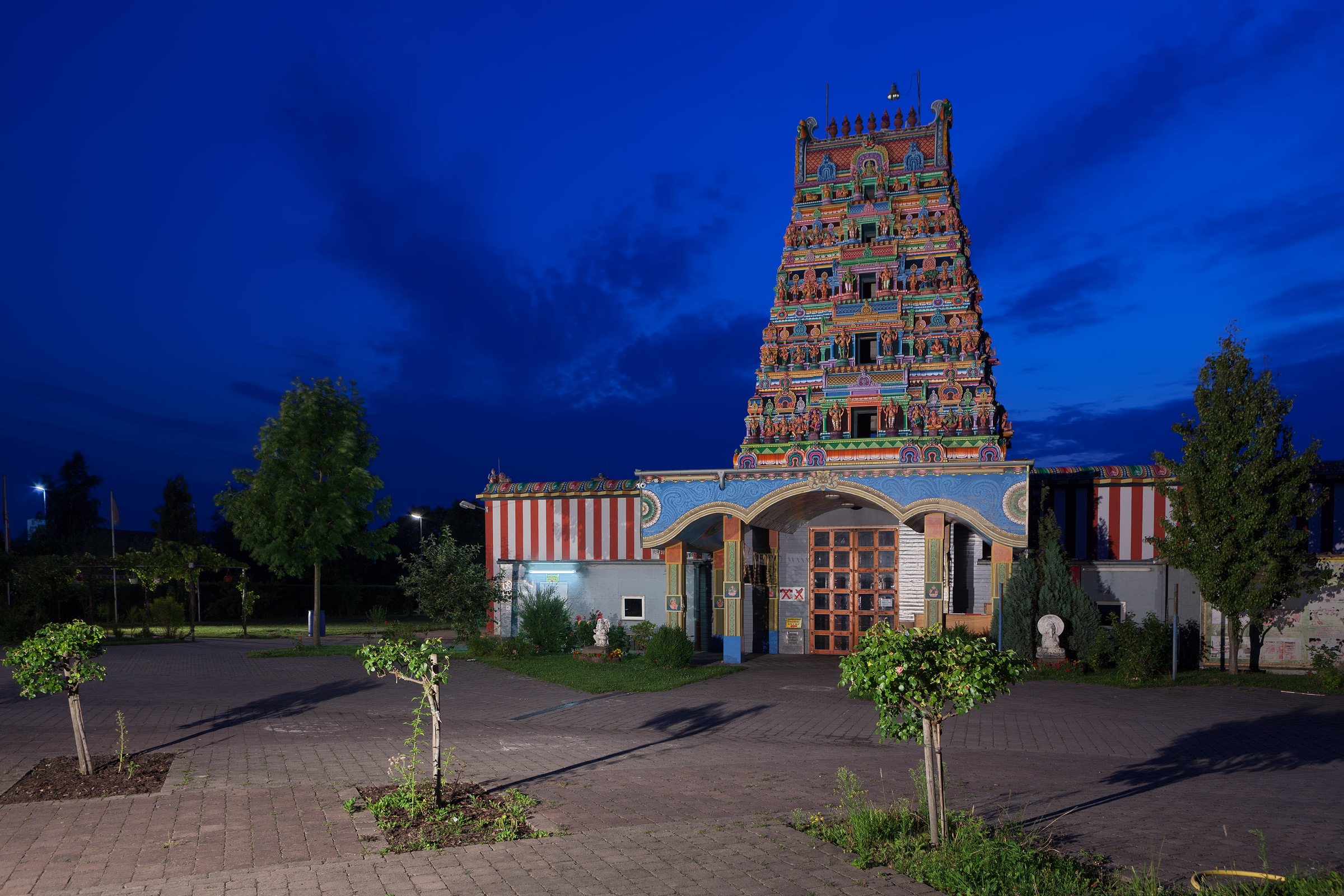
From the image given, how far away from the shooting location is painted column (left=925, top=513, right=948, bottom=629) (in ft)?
61.6

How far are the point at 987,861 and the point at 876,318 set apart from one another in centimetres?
1916

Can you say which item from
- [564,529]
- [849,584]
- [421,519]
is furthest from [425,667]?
[421,519]

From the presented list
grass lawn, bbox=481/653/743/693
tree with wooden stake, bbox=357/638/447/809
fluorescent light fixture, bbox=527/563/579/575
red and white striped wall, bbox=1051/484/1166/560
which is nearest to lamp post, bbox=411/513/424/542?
fluorescent light fixture, bbox=527/563/579/575

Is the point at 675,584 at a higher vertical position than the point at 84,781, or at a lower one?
higher

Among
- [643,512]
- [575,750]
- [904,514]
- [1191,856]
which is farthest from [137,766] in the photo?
[904,514]

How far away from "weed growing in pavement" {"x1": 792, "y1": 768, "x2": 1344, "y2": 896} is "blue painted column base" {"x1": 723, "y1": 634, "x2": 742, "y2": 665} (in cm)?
1289

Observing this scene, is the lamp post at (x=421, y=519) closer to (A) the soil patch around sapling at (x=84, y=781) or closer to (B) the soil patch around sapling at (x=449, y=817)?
(A) the soil patch around sapling at (x=84, y=781)

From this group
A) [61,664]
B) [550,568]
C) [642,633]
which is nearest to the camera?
[61,664]

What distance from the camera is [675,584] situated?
21.1 m

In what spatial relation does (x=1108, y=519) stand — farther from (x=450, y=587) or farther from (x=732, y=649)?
(x=450, y=587)

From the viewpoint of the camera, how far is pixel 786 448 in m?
23.4

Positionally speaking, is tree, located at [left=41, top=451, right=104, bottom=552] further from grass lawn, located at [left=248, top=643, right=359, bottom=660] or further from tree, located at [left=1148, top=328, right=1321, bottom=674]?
tree, located at [left=1148, top=328, right=1321, bottom=674]

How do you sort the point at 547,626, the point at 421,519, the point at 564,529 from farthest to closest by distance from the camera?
the point at 421,519
the point at 564,529
the point at 547,626

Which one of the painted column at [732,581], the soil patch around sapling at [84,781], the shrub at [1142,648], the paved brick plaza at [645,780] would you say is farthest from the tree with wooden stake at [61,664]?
the shrub at [1142,648]
